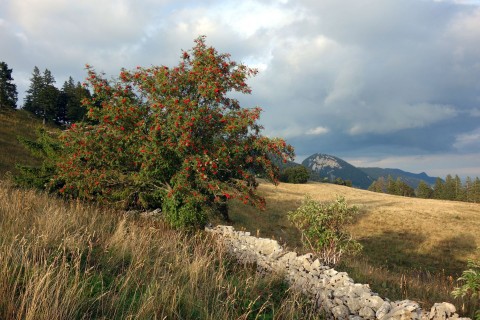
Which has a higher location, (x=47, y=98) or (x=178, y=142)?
(x=47, y=98)

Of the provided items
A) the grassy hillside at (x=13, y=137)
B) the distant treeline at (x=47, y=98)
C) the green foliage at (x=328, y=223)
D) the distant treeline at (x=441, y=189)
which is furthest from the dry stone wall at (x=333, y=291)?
the distant treeline at (x=441, y=189)

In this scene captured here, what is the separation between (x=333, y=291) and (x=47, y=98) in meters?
68.3

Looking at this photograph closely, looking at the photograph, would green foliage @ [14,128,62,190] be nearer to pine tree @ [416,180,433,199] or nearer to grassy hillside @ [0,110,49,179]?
grassy hillside @ [0,110,49,179]

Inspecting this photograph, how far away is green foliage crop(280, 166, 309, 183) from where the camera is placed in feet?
240

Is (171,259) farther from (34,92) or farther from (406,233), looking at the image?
(34,92)

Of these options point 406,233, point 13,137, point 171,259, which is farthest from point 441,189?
point 171,259

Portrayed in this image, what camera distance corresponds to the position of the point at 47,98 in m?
60.9

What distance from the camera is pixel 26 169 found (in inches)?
639

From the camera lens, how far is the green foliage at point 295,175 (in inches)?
2874

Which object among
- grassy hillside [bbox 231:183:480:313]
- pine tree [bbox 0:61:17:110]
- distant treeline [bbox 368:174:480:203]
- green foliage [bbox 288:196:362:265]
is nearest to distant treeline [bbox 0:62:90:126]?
pine tree [bbox 0:61:17:110]

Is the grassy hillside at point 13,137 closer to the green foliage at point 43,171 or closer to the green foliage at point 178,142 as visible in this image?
the green foliage at point 43,171

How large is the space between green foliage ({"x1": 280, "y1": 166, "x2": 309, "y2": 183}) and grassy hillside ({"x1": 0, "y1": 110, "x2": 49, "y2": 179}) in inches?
1963

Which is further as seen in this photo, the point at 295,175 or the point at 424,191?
the point at 424,191

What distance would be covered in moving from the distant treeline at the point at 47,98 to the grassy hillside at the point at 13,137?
388 cm
